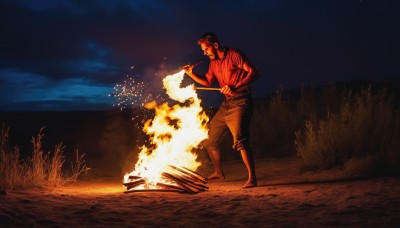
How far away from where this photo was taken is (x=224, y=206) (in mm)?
5324

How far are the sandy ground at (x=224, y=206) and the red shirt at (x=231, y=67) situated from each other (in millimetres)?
1610

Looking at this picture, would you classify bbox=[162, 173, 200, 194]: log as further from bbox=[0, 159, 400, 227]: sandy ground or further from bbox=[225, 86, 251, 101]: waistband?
bbox=[225, 86, 251, 101]: waistband

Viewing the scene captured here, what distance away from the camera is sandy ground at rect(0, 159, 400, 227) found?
4.56 meters

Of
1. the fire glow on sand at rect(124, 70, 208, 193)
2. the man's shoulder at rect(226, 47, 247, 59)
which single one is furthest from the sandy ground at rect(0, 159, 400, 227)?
the man's shoulder at rect(226, 47, 247, 59)

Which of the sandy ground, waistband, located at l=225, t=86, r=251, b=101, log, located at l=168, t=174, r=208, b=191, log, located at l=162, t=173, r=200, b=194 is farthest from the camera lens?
waistband, located at l=225, t=86, r=251, b=101

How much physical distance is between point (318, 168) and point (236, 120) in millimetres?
2365

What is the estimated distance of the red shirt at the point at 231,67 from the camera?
267 inches

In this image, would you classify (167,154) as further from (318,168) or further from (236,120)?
(318,168)

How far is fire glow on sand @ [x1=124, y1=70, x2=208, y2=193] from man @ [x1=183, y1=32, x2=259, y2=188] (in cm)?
38

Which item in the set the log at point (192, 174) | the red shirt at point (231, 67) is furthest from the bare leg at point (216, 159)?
the red shirt at point (231, 67)

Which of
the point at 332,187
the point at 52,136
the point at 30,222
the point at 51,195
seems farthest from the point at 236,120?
the point at 52,136

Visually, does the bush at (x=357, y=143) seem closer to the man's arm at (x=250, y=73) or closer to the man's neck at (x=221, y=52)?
the man's arm at (x=250, y=73)

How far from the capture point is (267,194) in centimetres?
598


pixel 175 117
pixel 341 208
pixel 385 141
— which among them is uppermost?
pixel 175 117
